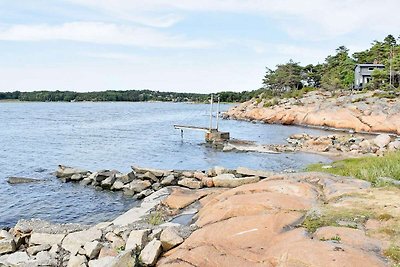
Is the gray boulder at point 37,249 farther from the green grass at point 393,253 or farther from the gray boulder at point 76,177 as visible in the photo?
the gray boulder at point 76,177

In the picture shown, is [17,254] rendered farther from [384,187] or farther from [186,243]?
[384,187]

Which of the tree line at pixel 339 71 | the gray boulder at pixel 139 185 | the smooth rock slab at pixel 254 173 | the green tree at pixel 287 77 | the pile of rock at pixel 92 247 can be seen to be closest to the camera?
the pile of rock at pixel 92 247

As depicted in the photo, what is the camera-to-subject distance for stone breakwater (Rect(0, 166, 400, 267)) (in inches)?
292

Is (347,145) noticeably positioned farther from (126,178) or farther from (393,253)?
(393,253)

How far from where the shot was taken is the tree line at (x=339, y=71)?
7344cm

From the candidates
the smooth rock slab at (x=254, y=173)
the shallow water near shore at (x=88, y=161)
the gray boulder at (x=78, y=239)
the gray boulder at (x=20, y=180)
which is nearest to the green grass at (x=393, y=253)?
the gray boulder at (x=78, y=239)

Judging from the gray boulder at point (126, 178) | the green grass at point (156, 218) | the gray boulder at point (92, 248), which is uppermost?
the gray boulder at point (92, 248)

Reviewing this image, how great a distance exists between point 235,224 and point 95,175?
16.3 meters

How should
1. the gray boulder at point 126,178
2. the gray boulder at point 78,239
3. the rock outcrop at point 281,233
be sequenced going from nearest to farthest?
the rock outcrop at point 281,233
the gray boulder at point 78,239
the gray boulder at point 126,178

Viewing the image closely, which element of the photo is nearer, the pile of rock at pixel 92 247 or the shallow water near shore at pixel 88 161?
the pile of rock at pixel 92 247

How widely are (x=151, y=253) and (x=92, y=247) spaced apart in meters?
2.01

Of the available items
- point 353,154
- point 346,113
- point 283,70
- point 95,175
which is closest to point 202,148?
point 353,154

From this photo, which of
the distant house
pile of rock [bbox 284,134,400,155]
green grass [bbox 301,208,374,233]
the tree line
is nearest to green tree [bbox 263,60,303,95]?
the tree line

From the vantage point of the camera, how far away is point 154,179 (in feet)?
→ 75.8
